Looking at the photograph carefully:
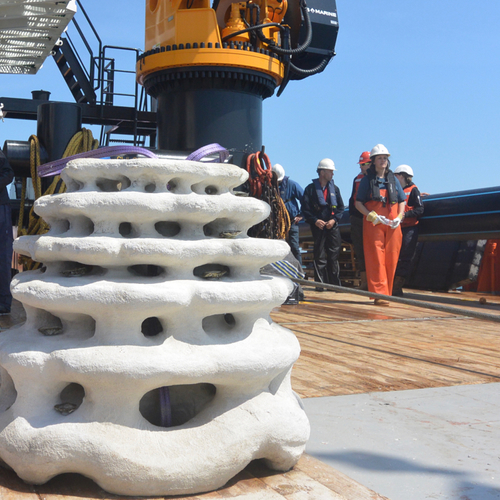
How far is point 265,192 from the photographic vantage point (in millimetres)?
3865

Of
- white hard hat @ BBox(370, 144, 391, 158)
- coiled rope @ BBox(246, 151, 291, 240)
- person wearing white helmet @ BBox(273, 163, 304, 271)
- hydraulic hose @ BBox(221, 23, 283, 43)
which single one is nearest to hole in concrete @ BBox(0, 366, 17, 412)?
coiled rope @ BBox(246, 151, 291, 240)

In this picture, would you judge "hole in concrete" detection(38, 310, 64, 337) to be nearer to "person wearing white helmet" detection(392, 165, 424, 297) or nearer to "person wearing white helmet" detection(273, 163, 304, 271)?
"person wearing white helmet" detection(273, 163, 304, 271)

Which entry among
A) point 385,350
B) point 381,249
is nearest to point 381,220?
point 381,249

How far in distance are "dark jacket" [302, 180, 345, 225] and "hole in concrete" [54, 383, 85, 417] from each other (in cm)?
668

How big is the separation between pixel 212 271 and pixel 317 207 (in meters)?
6.54

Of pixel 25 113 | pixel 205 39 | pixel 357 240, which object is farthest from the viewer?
pixel 357 240

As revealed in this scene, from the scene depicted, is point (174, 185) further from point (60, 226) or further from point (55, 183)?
point (55, 183)

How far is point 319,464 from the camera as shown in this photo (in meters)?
1.91

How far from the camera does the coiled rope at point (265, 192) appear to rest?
3820mm

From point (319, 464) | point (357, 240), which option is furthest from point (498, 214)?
point (319, 464)

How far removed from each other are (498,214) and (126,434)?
23.2ft

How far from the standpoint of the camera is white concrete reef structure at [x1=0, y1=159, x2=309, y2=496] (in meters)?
1.68

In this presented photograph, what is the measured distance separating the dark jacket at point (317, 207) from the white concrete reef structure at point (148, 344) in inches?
252

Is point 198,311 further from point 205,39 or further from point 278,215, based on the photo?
point 205,39
